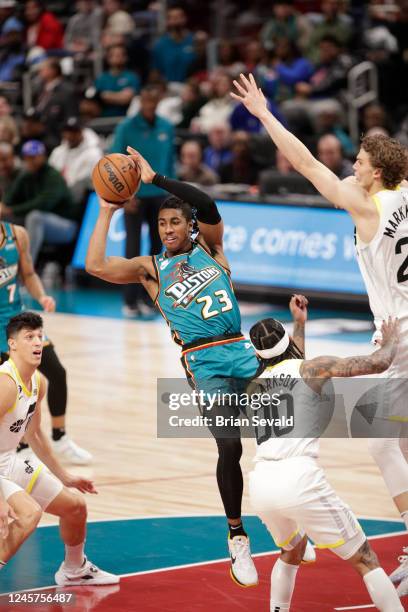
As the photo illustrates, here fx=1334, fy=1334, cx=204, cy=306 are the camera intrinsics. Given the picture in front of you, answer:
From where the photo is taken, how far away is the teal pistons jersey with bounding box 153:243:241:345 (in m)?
7.19

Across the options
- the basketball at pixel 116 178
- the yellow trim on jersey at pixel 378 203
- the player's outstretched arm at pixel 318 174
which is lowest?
the basketball at pixel 116 178

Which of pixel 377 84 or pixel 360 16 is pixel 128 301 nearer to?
pixel 377 84

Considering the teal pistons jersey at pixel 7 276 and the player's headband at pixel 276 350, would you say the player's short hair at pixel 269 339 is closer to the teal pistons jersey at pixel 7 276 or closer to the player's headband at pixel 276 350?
the player's headband at pixel 276 350

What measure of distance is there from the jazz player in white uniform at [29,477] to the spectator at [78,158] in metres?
11.3

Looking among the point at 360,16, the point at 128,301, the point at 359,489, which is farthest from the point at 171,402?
the point at 360,16

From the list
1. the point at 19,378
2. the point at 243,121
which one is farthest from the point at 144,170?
the point at 243,121

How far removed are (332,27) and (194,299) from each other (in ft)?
45.0

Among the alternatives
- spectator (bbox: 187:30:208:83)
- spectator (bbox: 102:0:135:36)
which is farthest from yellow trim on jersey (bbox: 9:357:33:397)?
spectator (bbox: 102:0:135:36)

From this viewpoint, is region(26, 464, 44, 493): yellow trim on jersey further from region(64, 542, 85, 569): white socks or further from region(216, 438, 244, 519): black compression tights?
region(216, 438, 244, 519): black compression tights

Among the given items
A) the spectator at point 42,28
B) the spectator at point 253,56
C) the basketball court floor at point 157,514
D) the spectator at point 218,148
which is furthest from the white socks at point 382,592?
the spectator at point 42,28

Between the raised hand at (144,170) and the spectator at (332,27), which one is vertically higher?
the raised hand at (144,170)

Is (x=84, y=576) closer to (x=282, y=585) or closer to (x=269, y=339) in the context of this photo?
(x=282, y=585)

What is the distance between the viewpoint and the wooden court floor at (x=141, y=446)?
29.1 feet

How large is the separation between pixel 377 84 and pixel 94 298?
5.66 meters
